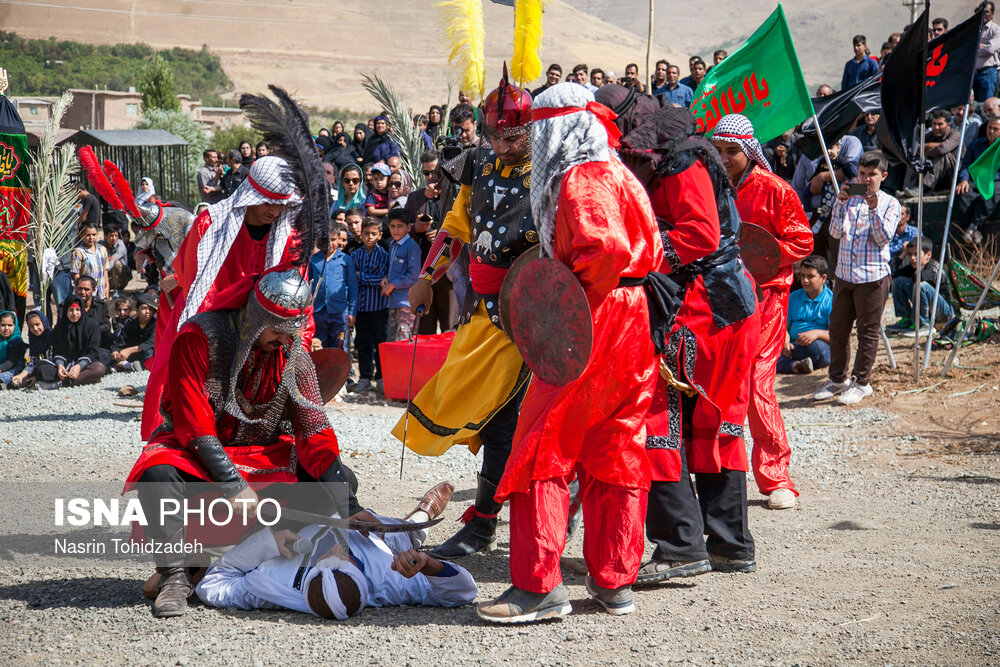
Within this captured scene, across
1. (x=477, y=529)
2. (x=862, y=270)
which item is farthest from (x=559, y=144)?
(x=862, y=270)

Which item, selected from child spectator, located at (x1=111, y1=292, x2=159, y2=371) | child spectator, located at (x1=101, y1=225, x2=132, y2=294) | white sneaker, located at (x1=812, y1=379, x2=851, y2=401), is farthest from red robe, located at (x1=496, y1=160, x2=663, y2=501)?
child spectator, located at (x1=101, y1=225, x2=132, y2=294)

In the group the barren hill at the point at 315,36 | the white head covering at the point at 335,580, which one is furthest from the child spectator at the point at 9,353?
the barren hill at the point at 315,36

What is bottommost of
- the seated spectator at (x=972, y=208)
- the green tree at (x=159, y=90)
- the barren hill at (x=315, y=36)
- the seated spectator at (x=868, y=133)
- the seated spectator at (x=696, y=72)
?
the seated spectator at (x=972, y=208)

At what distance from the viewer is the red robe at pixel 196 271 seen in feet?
14.3

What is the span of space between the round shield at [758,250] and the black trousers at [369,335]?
490 cm

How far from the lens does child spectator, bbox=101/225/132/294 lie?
45.0 feet

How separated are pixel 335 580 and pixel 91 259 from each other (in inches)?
386

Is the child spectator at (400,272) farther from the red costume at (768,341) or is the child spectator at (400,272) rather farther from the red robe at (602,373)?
the red robe at (602,373)

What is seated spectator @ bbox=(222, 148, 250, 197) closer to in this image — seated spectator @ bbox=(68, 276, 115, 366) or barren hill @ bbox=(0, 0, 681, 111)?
seated spectator @ bbox=(68, 276, 115, 366)

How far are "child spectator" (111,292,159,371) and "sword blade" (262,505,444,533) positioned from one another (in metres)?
6.85

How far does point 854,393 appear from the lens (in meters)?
8.18

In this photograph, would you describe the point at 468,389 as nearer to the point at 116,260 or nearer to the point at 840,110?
the point at 840,110

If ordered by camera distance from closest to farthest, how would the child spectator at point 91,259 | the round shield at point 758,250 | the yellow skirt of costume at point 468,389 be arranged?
the yellow skirt of costume at point 468,389, the round shield at point 758,250, the child spectator at point 91,259

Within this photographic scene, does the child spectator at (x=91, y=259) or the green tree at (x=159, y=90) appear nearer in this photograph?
the child spectator at (x=91, y=259)
